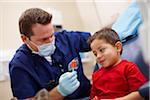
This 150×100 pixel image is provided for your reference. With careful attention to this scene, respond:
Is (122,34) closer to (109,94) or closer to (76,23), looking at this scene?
(109,94)

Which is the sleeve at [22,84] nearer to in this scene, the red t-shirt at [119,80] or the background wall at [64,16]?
the red t-shirt at [119,80]

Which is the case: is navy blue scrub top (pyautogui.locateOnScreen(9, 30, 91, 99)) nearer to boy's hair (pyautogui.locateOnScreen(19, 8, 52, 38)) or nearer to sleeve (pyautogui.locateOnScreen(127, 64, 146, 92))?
boy's hair (pyautogui.locateOnScreen(19, 8, 52, 38))

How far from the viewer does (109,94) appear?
1152 mm

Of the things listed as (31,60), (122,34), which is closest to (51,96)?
(31,60)

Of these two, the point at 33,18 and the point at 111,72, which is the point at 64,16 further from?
the point at 111,72

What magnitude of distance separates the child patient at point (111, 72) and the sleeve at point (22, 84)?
1.08 ft

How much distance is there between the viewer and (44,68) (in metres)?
1.38

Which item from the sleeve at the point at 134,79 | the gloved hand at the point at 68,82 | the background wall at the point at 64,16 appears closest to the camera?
the sleeve at the point at 134,79

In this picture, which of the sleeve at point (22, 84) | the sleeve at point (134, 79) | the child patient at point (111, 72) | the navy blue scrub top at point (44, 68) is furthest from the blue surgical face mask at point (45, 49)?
the sleeve at point (134, 79)

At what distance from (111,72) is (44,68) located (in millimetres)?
396

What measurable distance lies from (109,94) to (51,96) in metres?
0.28

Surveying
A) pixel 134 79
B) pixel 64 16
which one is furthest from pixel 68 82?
pixel 64 16

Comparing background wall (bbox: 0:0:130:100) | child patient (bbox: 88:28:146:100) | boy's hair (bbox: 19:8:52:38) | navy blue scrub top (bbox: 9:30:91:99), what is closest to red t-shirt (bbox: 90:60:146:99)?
child patient (bbox: 88:28:146:100)

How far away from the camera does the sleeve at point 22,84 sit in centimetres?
129
